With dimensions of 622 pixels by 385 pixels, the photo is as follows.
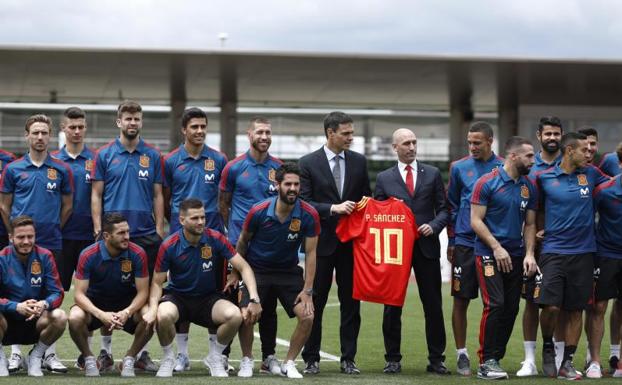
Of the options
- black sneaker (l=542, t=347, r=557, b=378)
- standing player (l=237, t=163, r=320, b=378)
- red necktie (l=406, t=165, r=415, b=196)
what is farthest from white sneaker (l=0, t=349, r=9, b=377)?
black sneaker (l=542, t=347, r=557, b=378)

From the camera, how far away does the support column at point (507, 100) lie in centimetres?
2462

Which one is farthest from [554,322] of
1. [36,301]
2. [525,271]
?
[36,301]

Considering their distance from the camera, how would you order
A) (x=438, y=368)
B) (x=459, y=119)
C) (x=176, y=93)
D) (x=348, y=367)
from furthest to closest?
1. (x=459, y=119)
2. (x=176, y=93)
3. (x=438, y=368)
4. (x=348, y=367)

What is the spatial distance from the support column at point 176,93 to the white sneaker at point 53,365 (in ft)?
46.2

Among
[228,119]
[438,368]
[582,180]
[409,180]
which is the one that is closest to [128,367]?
[438,368]

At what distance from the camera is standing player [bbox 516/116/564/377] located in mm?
9805

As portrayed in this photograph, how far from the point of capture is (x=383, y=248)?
9898 mm

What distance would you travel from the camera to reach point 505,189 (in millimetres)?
9531

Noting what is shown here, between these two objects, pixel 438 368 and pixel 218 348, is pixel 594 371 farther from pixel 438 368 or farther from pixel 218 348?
pixel 218 348

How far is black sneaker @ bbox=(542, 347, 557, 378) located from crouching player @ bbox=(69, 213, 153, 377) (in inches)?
130

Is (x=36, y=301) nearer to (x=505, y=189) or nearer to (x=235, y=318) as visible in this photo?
(x=235, y=318)

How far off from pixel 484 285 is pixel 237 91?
18.8 m

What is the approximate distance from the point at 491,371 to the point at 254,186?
2460 mm

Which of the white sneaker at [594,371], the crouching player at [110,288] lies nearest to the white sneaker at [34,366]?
the crouching player at [110,288]
